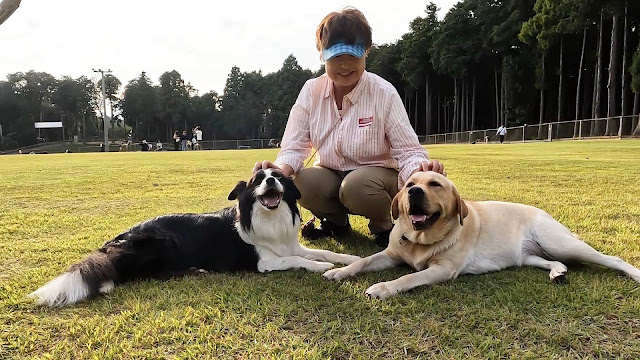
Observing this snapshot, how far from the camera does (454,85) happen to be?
56125 mm

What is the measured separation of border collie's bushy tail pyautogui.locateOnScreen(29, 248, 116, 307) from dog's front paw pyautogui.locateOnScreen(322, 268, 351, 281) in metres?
1.39

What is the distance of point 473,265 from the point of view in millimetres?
3119

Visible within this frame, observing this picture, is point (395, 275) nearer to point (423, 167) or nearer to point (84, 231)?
point (423, 167)

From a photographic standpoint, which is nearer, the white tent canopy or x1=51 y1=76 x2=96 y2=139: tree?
the white tent canopy

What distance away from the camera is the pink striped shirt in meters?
3.87

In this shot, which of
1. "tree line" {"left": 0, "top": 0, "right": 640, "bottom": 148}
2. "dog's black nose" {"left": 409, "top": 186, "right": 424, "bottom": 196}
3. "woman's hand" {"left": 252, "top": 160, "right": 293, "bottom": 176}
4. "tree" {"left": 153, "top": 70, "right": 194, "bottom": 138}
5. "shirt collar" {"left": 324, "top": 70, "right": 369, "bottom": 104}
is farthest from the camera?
"tree" {"left": 153, "top": 70, "right": 194, "bottom": 138}

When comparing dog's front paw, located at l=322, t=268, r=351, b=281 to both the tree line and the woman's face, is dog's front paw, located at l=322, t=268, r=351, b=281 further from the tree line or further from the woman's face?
the tree line

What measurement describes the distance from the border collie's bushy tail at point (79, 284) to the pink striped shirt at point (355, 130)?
1.83m

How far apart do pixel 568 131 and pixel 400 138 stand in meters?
33.0

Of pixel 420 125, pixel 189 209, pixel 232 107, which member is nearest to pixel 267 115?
pixel 232 107

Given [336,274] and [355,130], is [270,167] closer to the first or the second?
[355,130]

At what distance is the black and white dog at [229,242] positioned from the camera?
3.04 meters

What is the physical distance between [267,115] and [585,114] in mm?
48388

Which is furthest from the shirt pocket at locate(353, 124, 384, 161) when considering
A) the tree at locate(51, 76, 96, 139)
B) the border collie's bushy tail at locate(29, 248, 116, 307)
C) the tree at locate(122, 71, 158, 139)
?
the tree at locate(51, 76, 96, 139)
